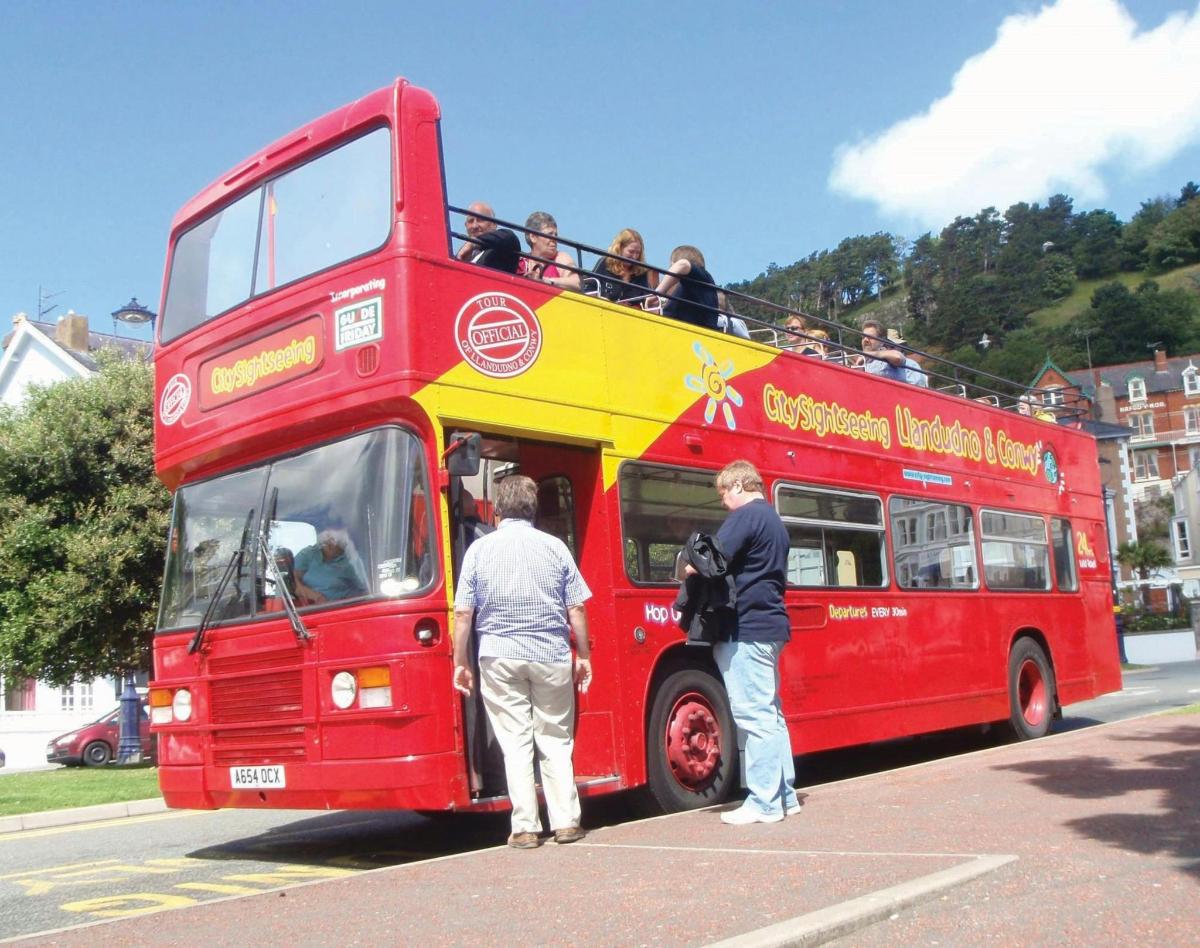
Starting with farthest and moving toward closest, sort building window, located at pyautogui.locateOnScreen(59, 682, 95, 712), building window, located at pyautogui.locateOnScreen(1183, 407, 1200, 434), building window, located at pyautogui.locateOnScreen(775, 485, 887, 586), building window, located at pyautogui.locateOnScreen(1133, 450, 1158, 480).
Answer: building window, located at pyautogui.locateOnScreen(1183, 407, 1200, 434)
building window, located at pyautogui.locateOnScreen(1133, 450, 1158, 480)
building window, located at pyautogui.locateOnScreen(59, 682, 95, 712)
building window, located at pyautogui.locateOnScreen(775, 485, 887, 586)

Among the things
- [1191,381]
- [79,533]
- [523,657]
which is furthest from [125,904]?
[1191,381]

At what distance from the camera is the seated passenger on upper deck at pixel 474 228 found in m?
7.90

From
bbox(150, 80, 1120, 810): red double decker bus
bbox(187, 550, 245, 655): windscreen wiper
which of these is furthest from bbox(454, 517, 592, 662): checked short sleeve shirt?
bbox(187, 550, 245, 655): windscreen wiper

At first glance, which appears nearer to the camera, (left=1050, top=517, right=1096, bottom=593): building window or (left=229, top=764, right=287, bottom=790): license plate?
(left=229, top=764, right=287, bottom=790): license plate

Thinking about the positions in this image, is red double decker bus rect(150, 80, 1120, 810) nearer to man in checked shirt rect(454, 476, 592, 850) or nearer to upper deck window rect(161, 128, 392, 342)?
upper deck window rect(161, 128, 392, 342)

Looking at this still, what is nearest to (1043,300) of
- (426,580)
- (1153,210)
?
(1153,210)

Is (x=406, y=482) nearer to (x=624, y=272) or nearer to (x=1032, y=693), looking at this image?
(x=624, y=272)

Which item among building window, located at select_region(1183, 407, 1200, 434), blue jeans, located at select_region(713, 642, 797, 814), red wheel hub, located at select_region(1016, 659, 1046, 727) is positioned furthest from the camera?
building window, located at select_region(1183, 407, 1200, 434)

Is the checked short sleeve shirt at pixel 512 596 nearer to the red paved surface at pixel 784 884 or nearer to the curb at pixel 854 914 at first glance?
the red paved surface at pixel 784 884

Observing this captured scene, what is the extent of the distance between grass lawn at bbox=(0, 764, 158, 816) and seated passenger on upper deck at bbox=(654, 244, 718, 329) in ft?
25.2

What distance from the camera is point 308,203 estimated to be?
7.71 meters

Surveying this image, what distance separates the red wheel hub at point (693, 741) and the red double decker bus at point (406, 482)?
2 centimetres

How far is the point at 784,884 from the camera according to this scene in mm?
4797

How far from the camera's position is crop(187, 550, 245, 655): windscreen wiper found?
24.6 ft
